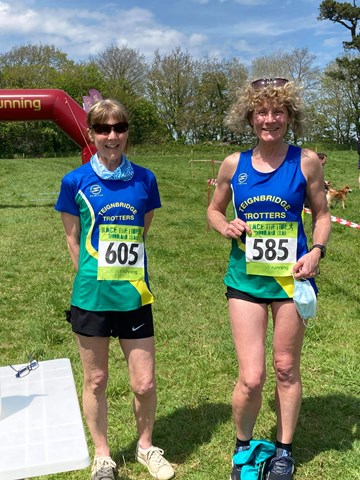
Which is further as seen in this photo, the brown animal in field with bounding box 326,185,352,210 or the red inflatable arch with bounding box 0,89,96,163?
the brown animal in field with bounding box 326,185,352,210

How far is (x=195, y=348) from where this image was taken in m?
4.34

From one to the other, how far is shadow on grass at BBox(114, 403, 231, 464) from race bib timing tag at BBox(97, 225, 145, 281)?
3.90 ft

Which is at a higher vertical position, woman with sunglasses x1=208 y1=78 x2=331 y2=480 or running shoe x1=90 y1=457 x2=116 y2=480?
woman with sunglasses x1=208 y1=78 x2=331 y2=480

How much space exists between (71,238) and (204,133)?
3906 centimetres

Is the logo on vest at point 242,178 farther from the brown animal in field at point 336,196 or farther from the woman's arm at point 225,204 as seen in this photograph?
the brown animal in field at point 336,196

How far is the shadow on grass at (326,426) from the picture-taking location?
2936 millimetres

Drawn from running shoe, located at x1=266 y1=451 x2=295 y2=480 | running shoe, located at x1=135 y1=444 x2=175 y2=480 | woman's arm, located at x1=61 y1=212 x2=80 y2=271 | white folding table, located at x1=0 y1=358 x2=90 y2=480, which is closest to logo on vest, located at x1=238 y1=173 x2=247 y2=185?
woman's arm, located at x1=61 y1=212 x2=80 y2=271

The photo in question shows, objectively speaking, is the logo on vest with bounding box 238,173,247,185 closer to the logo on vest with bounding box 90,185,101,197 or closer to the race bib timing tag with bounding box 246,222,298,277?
the race bib timing tag with bounding box 246,222,298,277

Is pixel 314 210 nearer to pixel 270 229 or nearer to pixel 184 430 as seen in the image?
pixel 270 229

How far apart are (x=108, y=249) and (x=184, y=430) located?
1.45 m

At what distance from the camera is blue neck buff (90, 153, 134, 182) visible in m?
2.38

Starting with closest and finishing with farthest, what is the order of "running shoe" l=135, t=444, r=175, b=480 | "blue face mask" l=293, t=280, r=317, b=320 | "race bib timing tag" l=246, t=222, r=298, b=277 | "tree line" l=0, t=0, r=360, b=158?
"blue face mask" l=293, t=280, r=317, b=320 < "race bib timing tag" l=246, t=222, r=298, b=277 < "running shoe" l=135, t=444, r=175, b=480 < "tree line" l=0, t=0, r=360, b=158

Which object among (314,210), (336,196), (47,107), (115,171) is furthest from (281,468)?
(336,196)

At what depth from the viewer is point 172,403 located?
11.4 ft
